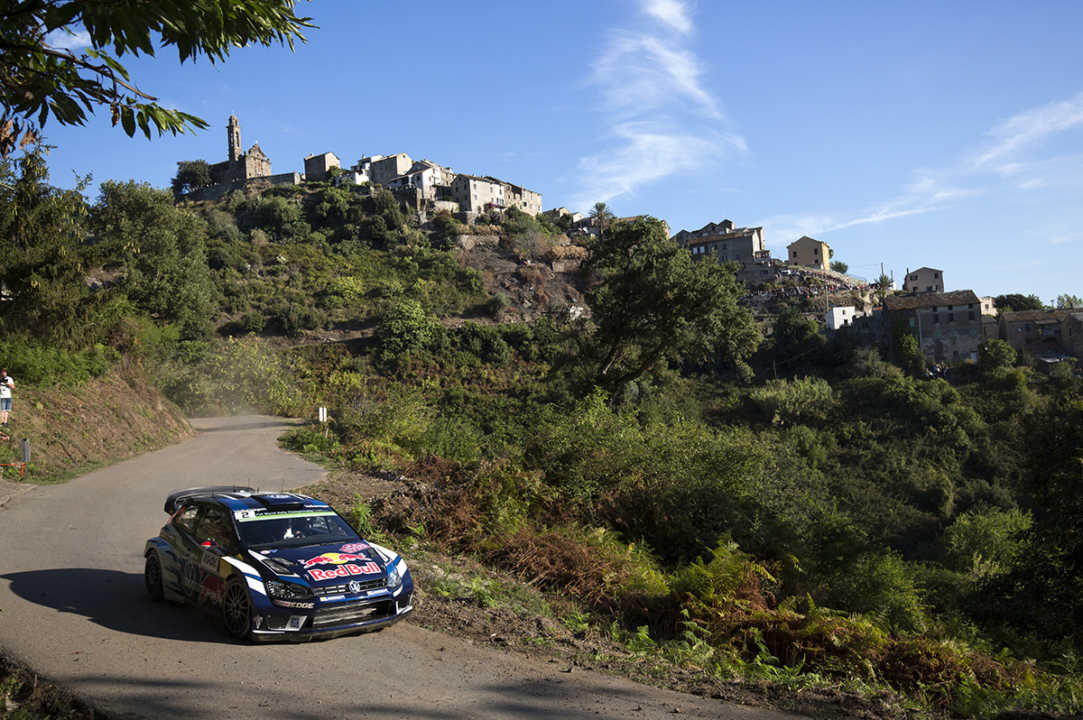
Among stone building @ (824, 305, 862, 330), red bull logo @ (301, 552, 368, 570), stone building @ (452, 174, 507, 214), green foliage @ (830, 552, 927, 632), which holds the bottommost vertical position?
green foliage @ (830, 552, 927, 632)

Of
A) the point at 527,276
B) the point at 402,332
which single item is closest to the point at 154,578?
the point at 402,332

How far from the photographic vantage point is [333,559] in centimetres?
662

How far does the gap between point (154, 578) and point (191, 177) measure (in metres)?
129

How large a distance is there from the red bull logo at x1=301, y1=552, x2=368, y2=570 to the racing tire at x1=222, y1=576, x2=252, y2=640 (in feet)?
1.88

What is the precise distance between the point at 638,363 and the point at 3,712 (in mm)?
21529

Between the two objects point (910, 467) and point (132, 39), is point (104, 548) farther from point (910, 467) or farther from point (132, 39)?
point (910, 467)

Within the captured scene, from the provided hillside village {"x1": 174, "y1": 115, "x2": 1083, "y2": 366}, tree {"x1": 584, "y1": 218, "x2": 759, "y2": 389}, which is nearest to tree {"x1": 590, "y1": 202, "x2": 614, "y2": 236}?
hillside village {"x1": 174, "y1": 115, "x2": 1083, "y2": 366}

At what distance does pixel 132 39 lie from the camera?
158 inches

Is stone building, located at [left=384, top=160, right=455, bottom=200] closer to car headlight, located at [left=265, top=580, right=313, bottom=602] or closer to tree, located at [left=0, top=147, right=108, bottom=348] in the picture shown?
tree, located at [left=0, top=147, right=108, bottom=348]

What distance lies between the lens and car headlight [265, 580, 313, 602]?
20.1 feet

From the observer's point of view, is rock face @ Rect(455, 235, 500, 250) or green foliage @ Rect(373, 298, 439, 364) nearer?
green foliage @ Rect(373, 298, 439, 364)

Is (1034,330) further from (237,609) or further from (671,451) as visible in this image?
(237,609)

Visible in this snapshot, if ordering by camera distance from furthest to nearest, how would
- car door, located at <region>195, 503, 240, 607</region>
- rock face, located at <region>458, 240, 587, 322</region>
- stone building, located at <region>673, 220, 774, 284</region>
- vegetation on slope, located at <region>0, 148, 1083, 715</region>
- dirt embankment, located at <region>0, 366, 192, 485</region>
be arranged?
stone building, located at <region>673, 220, 774, 284</region>, rock face, located at <region>458, 240, 587, 322</region>, dirt embankment, located at <region>0, 366, 192, 485</region>, vegetation on slope, located at <region>0, 148, 1083, 715</region>, car door, located at <region>195, 503, 240, 607</region>

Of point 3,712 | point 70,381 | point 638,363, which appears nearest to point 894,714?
point 3,712
